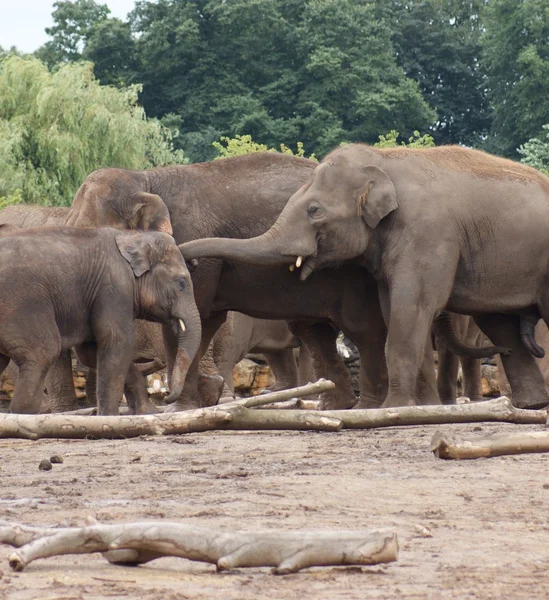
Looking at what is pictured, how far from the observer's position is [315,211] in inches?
535

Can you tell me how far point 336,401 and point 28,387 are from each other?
318 cm

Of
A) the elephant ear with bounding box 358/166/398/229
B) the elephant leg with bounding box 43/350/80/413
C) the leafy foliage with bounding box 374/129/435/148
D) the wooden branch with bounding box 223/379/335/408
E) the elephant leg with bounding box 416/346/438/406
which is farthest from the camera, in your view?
the leafy foliage with bounding box 374/129/435/148

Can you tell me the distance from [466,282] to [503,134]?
53.9m

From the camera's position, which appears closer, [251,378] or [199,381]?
[199,381]

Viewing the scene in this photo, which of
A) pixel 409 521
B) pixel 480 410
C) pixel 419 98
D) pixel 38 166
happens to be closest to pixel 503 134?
pixel 419 98

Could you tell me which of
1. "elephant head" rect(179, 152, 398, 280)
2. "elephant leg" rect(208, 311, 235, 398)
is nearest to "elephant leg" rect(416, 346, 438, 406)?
"elephant head" rect(179, 152, 398, 280)

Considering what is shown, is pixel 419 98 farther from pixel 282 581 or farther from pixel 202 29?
pixel 282 581

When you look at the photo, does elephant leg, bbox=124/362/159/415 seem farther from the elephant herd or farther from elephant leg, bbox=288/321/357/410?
elephant leg, bbox=288/321/357/410

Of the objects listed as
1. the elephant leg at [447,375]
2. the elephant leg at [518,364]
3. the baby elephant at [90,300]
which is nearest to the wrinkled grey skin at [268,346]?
the elephant leg at [447,375]

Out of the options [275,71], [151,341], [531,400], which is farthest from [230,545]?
[275,71]

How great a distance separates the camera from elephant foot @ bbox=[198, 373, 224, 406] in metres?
15.2

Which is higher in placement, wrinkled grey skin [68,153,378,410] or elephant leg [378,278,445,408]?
wrinkled grey skin [68,153,378,410]

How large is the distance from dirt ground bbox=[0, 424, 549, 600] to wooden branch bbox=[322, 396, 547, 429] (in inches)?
4.4

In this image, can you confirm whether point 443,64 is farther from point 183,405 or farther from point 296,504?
point 296,504
